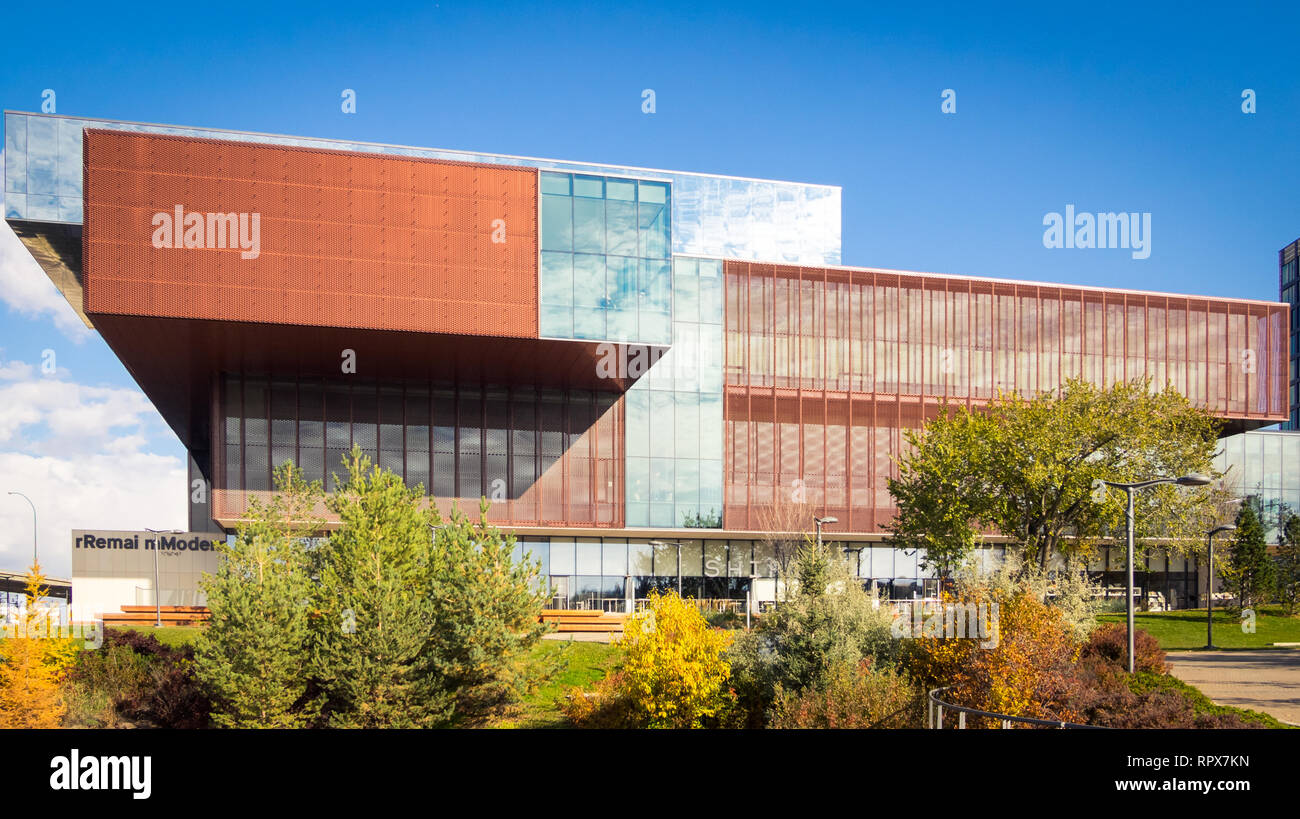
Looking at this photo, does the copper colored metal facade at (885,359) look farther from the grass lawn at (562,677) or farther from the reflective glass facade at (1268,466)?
the grass lawn at (562,677)

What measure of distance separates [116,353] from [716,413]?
2746cm

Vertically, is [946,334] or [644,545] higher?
[946,334]

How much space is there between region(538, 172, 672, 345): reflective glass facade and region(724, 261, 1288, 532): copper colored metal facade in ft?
28.6

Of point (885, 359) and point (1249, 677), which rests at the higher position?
point (885, 359)

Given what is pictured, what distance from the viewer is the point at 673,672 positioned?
805 inches

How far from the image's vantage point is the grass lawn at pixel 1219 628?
1497 inches

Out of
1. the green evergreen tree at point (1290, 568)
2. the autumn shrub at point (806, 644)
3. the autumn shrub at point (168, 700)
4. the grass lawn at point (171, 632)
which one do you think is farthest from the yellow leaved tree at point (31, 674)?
the green evergreen tree at point (1290, 568)

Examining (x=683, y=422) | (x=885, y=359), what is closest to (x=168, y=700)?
(x=683, y=422)

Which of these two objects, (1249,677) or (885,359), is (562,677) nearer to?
(1249,677)

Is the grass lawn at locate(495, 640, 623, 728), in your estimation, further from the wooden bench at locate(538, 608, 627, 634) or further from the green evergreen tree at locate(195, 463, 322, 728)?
the green evergreen tree at locate(195, 463, 322, 728)

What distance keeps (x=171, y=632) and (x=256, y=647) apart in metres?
14.4
